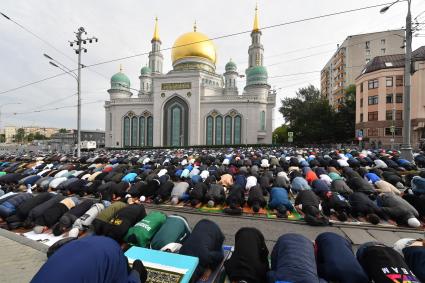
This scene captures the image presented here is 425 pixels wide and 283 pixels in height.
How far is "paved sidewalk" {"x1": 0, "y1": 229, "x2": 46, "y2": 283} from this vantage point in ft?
10.4

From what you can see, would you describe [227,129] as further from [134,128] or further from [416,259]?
[416,259]

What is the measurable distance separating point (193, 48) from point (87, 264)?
1768 inches

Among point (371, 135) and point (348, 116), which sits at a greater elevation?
point (348, 116)

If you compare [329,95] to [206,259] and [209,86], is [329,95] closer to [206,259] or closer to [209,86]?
[209,86]

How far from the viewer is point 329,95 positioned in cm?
6419

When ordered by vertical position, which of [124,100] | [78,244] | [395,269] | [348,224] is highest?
[124,100]

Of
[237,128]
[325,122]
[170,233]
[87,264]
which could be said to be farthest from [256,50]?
[87,264]

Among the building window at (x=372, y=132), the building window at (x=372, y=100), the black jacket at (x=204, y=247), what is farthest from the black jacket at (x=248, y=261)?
the building window at (x=372, y=100)

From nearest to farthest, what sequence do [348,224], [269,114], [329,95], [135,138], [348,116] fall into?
[348,224]
[348,116]
[269,114]
[135,138]
[329,95]

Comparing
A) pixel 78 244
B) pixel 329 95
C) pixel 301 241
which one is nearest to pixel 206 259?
pixel 301 241

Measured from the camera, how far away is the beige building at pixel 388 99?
28703 millimetres

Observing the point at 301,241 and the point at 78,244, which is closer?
the point at 78,244

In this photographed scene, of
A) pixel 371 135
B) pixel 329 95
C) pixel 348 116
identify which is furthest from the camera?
pixel 329 95

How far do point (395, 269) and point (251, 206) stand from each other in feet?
13.8
